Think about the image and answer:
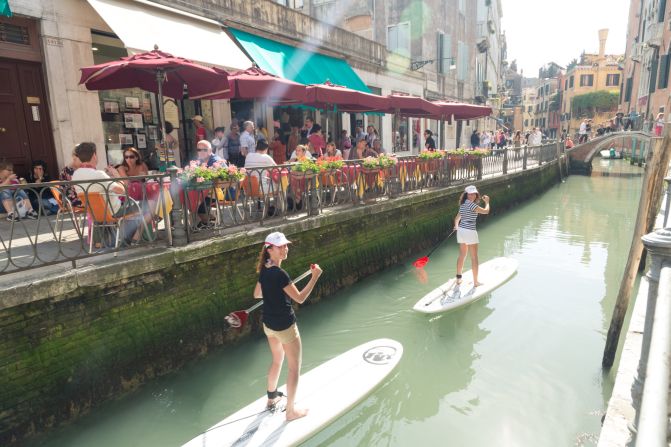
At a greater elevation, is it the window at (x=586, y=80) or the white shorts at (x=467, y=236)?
the window at (x=586, y=80)

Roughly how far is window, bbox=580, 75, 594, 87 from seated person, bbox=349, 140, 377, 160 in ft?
192

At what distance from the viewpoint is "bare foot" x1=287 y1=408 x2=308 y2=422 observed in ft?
15.3

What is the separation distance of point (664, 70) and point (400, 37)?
2005 cm

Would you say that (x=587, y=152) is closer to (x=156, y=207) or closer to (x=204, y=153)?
(x=204, y=153)

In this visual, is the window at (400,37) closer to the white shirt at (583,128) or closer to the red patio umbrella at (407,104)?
the red patio umbrella at (407,104)

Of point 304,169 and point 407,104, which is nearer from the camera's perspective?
point 304,169

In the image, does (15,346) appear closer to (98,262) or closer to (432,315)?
(98,262)

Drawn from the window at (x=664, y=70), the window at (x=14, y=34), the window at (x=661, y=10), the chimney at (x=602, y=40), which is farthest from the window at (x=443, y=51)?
the chimney at (x=602, y=40)

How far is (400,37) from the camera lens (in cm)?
2319

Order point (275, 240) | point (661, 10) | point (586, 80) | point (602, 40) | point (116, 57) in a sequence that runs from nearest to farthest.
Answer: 1. point (275, 240)
2. point (116, 57)
3. point (661, 10)
4. point (586, 80)
5. point (602, 40)

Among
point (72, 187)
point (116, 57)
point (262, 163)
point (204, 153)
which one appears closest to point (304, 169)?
point (262, 163)

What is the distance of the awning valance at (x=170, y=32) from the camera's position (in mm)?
8570

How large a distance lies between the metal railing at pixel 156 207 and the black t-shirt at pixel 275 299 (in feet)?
7.47

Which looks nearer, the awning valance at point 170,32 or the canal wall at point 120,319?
the canal wall at point 120,319
